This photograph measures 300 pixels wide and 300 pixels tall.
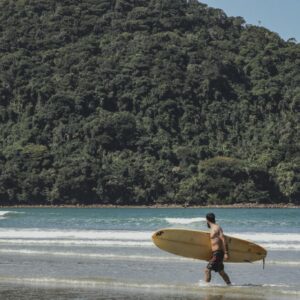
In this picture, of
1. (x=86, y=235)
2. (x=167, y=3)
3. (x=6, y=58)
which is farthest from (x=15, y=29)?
(x=86, y=235)

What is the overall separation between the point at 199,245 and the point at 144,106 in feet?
331

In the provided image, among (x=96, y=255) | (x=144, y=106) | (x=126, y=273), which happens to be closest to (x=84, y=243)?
(x=96, y=255)

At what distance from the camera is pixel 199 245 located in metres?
16.2

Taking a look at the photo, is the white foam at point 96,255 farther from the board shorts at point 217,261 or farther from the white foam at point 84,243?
the board shorts at point 217,261

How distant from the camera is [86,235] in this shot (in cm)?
3128

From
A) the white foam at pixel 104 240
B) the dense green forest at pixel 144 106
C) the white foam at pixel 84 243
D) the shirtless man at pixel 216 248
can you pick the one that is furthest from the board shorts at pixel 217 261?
the dense green forest at pixel 144 106

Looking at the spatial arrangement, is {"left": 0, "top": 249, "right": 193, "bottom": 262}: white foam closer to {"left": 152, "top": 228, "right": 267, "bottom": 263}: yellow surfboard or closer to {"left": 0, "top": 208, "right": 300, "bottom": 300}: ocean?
{"left": 0, "top": 208, "right": 300, "bottom": 300}: ocean

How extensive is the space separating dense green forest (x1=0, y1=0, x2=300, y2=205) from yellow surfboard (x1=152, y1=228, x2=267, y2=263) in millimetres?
85786

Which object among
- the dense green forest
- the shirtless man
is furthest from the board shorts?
the dense green forest

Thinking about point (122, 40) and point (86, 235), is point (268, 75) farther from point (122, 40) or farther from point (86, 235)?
point (86, 235)

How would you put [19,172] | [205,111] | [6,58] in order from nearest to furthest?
1. [19,172]
2. [205,111]
3. [6,58]

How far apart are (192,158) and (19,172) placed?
22493 mm

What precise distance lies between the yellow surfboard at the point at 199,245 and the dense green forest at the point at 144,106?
85.8 metres

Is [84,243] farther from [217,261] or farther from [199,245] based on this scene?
[217,261]
